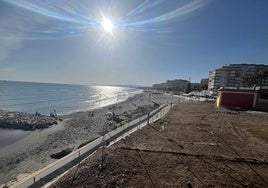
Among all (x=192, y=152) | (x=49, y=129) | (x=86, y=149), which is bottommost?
(x=49, y=129)

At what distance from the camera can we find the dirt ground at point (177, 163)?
8492mm

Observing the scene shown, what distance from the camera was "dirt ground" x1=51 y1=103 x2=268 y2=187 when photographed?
8492 mm

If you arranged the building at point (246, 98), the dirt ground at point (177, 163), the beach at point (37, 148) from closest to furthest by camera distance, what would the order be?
1. the dirt ground at point (177, 163)
2. the beach at point (37, 148)
3. the building at point (246, 98)

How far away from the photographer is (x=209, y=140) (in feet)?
47.7

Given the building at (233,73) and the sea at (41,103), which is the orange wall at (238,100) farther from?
the building at (233,73)

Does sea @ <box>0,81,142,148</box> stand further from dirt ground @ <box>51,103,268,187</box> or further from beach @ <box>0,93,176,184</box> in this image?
dirt ground @ <box>51,103,268,187</box>

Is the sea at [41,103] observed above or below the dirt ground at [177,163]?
below

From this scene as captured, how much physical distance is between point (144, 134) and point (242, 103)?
25.8 m

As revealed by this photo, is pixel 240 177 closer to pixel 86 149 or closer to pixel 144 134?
pixel 144 134

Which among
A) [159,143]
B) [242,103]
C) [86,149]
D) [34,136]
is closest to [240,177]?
[159,143]

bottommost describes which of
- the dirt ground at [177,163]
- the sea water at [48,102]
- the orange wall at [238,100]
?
the sea water at [48,102]

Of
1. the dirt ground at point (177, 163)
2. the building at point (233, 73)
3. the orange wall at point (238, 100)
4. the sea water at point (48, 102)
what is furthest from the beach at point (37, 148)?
the building at point (233, 73)

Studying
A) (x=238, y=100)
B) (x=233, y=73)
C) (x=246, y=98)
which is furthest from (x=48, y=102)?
(x=233, y=73)

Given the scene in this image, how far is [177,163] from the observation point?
10289 mm
